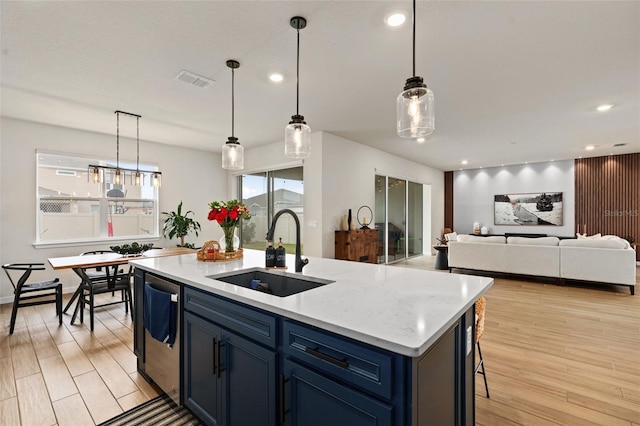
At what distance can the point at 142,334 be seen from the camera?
2.38 metres

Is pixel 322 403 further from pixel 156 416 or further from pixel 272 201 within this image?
pixel 272 201

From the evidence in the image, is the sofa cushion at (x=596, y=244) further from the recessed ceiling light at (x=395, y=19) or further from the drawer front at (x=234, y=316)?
the drawer front at (x=234, y=316)

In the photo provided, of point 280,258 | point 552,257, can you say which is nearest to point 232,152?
point 280,258

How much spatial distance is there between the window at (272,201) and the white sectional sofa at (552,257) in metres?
3.38

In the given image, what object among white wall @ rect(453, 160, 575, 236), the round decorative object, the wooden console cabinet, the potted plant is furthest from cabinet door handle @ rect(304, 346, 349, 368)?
white wall @ rect(453, 160, 575, 236)

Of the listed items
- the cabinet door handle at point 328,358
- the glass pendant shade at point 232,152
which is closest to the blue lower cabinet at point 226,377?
the cabinet door handle at point 328,358

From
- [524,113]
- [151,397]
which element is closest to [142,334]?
[151,397]

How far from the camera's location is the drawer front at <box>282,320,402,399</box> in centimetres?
97

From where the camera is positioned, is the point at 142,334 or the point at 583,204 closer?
the point at 142,334

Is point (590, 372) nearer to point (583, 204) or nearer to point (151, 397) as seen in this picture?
Answer: point (151, 397)

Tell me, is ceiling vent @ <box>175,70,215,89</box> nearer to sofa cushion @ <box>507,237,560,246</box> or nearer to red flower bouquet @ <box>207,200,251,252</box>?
red flower bouquet @ <box>207,200,251,252</box>

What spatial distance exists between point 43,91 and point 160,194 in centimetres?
275

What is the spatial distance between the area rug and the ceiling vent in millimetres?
2920

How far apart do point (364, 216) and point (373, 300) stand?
4.86m
